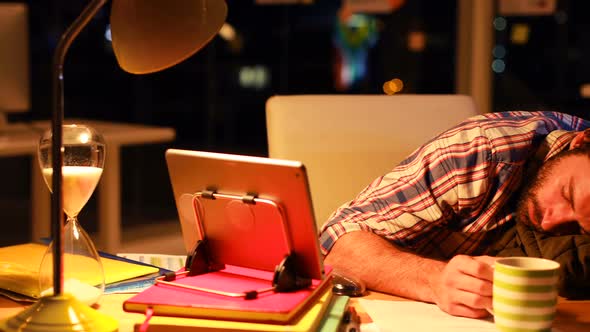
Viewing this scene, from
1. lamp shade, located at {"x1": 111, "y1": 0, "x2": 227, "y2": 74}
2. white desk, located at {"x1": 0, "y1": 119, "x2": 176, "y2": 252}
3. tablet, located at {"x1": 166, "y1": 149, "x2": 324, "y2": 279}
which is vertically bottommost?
white desk, located at {"x1": 0, "y1": 119, "x2": 176, "y2": 252}

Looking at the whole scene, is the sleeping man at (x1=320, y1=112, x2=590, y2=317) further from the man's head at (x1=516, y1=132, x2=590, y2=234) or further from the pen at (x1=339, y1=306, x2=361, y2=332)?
the pen at (x1=339, y1=306, x2=361, y2=332)

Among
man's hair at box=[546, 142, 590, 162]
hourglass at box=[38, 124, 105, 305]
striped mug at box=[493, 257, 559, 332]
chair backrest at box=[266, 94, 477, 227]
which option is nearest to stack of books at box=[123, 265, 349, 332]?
hourglass at box=[38, 124, 105, 305]

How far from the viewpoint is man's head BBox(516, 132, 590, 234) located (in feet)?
4.86

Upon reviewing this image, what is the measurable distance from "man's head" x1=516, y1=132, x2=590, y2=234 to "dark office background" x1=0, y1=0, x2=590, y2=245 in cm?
286

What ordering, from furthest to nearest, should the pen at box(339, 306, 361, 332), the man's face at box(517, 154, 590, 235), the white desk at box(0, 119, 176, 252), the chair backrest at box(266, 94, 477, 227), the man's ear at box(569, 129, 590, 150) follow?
the white desk at box(0, 119, 176, 252)
the chair backrest at box(266, 94, 477, 227)
the man's ear at box(569, 129, 590, 150)
the man's face at box(517, 154, 590, 235)
the pen at box(339, 306, 361, 332)

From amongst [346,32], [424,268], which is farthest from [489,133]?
[346,32]

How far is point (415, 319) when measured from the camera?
124 cm

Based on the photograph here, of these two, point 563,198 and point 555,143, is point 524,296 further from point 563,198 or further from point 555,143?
point 555,143

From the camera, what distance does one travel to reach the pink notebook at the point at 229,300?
3.55 ft

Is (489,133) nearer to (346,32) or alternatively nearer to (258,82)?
(346,32)

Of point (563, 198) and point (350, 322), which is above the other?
point (563, 198)

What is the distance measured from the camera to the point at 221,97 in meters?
6.47

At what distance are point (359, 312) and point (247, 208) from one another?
0.79 feet

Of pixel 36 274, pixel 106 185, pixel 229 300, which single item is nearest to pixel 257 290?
pixel 229 300
